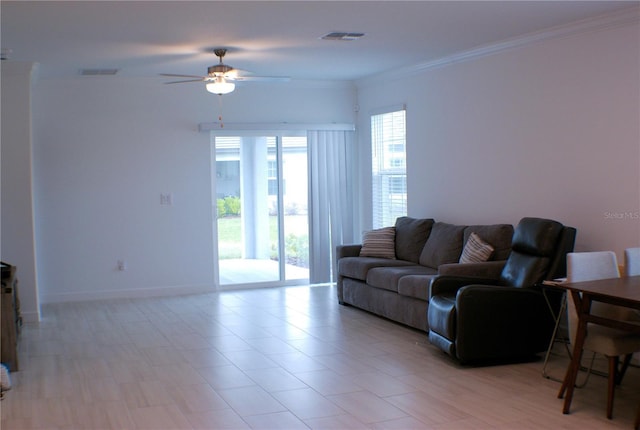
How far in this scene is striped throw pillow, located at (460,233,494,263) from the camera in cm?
585

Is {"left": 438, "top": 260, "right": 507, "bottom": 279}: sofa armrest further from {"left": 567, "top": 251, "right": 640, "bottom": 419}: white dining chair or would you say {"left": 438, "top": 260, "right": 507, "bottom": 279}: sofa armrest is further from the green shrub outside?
the green shrub outside

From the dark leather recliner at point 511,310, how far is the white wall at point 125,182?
385 centimetres

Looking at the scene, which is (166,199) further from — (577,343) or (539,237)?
(577,343)

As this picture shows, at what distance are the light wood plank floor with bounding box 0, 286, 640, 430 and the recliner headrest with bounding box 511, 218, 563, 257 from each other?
0.80m

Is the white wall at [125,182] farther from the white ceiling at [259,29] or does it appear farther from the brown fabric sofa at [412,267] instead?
the brown fabric sofa at [412,267]

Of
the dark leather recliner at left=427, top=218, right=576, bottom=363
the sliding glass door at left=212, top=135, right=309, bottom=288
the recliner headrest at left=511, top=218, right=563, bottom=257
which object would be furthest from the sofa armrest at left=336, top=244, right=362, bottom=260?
the recliner headrest at left=511, top=218, right=563, bottom=257

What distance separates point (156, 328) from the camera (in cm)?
629

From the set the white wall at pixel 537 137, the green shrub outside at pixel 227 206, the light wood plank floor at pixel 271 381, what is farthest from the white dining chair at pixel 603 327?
the green shrub outside at pixel 227 206

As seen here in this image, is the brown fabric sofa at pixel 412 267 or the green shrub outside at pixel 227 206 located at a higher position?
the green shrub outside at pixel 227 206

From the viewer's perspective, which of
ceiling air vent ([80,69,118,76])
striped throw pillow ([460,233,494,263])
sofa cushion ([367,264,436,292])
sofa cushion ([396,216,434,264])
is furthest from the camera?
ceiling air vent ([80,69,118,76])

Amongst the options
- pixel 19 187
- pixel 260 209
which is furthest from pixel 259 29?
pixel 260 209

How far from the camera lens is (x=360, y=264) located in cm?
689

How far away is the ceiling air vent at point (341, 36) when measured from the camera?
18.1 ft

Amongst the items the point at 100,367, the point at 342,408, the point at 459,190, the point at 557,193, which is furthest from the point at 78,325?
the point at 557,193
